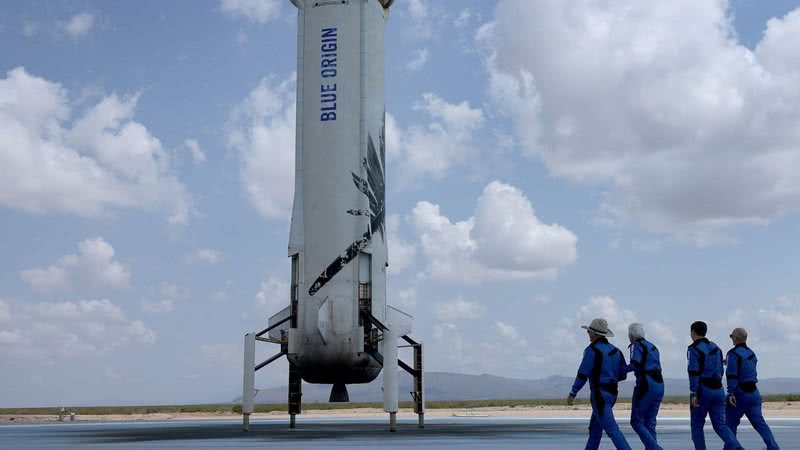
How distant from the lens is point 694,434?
14008 mm

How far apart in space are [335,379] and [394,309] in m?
2.75

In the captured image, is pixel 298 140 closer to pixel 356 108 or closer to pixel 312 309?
pixel 356 108

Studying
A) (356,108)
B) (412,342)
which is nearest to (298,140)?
(356,108)

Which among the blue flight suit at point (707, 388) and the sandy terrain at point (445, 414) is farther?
the sandy terrain at point (445, 414)

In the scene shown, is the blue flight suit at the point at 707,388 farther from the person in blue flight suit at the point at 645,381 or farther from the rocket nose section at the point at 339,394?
the rocket nose section at the point at 339,394

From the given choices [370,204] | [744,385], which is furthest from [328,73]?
[744,385]

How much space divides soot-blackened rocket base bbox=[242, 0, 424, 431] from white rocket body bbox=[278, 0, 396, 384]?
0.03 meters

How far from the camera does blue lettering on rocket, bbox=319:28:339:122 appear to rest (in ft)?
83.5

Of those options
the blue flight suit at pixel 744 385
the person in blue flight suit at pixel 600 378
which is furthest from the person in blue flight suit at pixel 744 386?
the person in blue flight suit at pixel 600 378

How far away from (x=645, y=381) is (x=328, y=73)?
15.1 meters

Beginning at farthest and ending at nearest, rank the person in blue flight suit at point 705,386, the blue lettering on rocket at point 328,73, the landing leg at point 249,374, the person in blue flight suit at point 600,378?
the blue lettering on rocket at point 328,73 < the landing leg at point 249,374 < the person in blue flight suit at point 705,386 < the person in blue flight suit at point 600,378

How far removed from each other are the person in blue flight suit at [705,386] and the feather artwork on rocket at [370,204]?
12.1 meters

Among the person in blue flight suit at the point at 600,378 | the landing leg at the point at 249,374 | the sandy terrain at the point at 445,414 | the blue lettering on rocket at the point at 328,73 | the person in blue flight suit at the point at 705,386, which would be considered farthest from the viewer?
the sandy terrain at the point at 445,414

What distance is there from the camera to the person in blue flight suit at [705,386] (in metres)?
13.9
